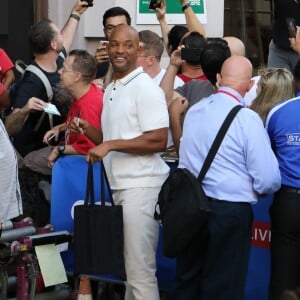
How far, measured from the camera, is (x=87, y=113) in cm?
619

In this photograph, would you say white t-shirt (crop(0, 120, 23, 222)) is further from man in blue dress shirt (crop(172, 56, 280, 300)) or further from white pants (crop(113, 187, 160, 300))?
man in blue dress shirt (crop(172, 56, 280, 300))

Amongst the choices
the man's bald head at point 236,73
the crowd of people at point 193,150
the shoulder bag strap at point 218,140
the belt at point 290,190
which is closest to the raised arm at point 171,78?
the crowd of people at point 193,150

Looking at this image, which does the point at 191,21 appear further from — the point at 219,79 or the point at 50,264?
the point at 50,264

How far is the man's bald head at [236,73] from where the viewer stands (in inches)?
209

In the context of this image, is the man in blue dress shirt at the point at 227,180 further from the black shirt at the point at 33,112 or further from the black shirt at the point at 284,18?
the black shirt at the point at 284,18

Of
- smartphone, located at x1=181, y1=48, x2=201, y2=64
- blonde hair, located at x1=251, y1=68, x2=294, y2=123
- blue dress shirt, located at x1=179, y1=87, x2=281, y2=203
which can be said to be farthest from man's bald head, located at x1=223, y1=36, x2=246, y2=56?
blue dress shirt, located at x1=179, y1=87, x2=281, y2=203

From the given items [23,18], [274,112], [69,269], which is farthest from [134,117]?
[23,18]

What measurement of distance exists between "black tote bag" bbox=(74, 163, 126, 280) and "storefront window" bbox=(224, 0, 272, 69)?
4233 mm

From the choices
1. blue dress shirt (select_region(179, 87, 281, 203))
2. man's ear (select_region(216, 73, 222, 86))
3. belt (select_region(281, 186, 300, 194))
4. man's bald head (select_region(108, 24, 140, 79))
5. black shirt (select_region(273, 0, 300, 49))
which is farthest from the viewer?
black shirt (select_region(273, 0, 300, 49))

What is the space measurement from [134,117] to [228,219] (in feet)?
2.98

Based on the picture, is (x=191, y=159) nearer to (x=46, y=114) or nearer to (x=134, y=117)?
(x=134, y=117)

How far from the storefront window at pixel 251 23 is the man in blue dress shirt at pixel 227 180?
4.13 m

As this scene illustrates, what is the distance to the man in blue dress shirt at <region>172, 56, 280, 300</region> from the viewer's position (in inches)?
202

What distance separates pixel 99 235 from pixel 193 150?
2.75ft
